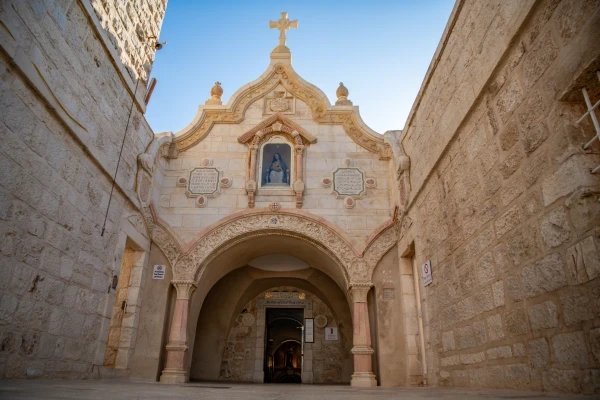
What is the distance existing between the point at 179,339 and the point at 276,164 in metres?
3.33

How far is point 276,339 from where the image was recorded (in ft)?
56.5

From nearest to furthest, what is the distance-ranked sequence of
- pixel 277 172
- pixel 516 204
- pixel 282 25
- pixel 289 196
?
pixel 516 204 < pixel 289 196 < pixel 277 172 < pixel 282 25

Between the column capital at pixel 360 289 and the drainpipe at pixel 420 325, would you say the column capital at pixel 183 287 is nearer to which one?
the column capital at pixel 360 289

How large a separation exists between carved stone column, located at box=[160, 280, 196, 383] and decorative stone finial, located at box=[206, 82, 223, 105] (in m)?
3.44

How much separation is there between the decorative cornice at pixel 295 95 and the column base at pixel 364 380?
11.8 feet

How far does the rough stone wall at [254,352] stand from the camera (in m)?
9.82

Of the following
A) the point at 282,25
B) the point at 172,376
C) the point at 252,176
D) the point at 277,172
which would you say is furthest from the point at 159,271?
the point at 282,25

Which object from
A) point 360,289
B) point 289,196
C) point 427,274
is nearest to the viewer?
point 427,274

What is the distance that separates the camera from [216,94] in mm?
7961

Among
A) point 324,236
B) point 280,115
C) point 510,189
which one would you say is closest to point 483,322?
point 510,189

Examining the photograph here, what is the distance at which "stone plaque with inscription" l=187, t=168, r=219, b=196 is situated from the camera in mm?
7133

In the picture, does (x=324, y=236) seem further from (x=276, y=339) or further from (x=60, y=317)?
(x=276, y=339)

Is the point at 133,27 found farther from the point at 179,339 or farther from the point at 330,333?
the point at 330,333

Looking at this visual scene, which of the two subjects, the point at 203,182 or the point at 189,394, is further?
the point at 203,182
